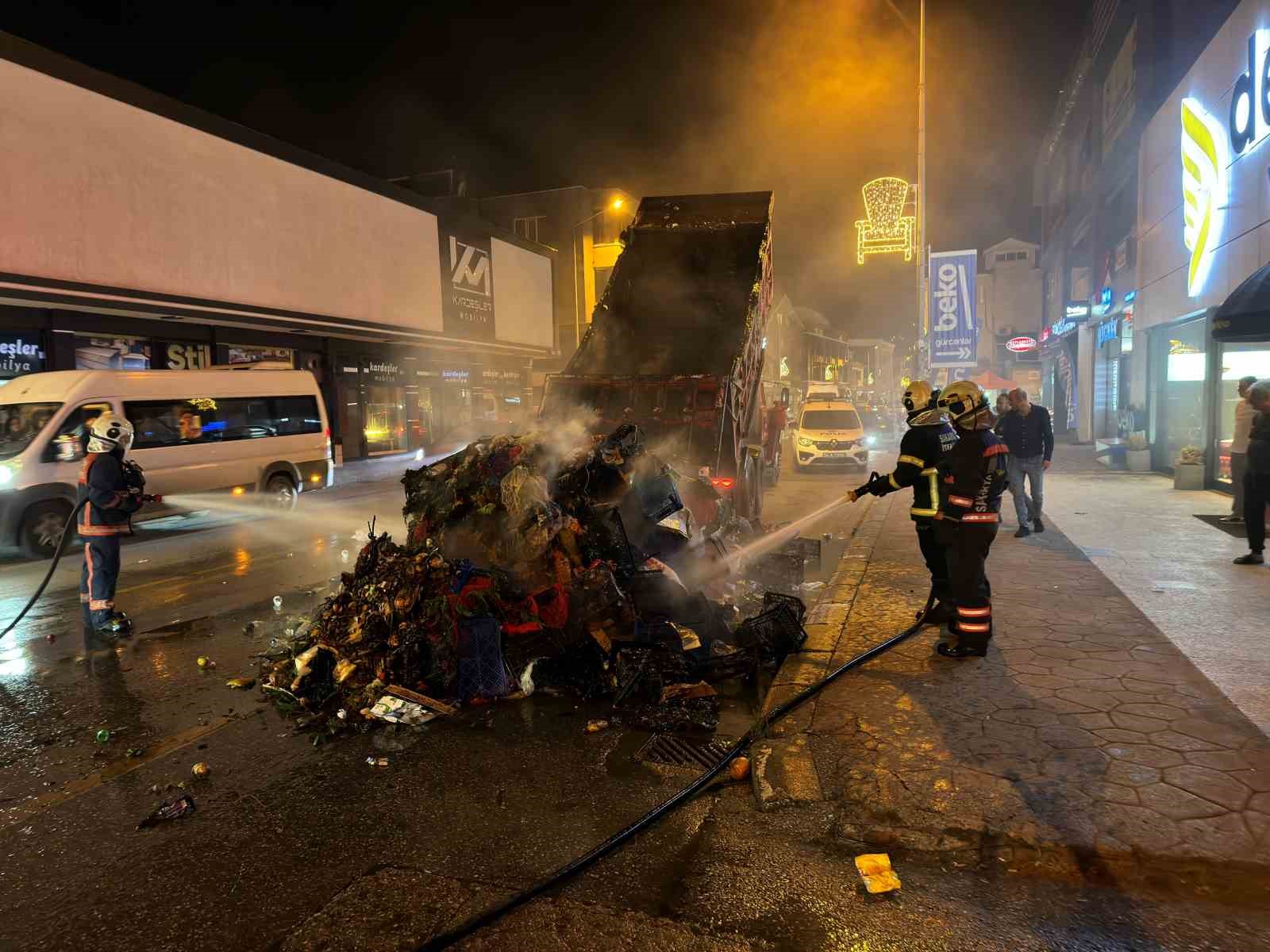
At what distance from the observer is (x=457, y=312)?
26672mm

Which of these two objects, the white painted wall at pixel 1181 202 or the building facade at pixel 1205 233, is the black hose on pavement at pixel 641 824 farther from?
the white painted wall at pixel 1181 202

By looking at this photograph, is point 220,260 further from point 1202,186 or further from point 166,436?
point 1202,186

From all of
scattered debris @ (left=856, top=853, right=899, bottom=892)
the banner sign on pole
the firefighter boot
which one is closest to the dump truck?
the firefighter boot

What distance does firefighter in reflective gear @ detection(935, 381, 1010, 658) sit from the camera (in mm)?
5047

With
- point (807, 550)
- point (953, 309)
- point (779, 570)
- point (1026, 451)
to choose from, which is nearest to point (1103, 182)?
point (953, 309)

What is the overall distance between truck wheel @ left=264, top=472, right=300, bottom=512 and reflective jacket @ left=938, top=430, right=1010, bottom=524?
40.1 feet

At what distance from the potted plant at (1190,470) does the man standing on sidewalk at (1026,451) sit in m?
4.93

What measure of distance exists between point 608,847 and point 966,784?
1.76 metres

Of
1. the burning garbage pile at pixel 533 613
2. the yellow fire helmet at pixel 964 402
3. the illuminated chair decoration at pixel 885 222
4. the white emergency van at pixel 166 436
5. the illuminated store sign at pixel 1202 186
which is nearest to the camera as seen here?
the burning garbage pile at pixel 533 613

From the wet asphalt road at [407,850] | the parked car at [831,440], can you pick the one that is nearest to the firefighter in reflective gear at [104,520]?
the wet asphalt road at [407,850]

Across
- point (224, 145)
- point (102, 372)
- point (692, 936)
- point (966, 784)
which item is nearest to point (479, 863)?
point (692, 936)

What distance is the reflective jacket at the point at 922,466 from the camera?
570 centimetres

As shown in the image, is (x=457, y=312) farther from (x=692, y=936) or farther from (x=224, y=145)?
(x=692, y=936)

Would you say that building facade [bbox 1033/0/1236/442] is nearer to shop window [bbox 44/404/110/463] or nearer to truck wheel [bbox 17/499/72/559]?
shop window [bbox 44/404/110/463]
